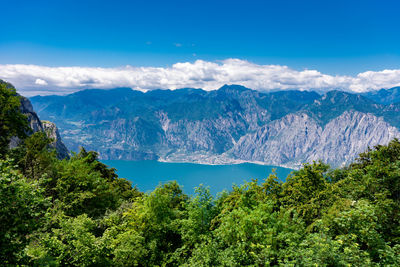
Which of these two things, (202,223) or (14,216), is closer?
(14,216)

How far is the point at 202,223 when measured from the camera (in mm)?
24906

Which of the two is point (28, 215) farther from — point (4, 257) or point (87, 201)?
point (87, 201)

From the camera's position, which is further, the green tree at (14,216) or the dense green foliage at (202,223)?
the dense green foliage at (202,223)

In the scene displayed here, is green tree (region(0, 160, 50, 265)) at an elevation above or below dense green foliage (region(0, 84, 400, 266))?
above

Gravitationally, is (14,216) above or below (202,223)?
above

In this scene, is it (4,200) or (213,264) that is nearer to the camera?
(4,200)

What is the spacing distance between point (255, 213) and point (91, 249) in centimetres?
1240

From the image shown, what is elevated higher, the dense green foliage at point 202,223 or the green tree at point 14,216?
the green tree at point 14,216

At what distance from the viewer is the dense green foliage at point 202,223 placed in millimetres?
12195

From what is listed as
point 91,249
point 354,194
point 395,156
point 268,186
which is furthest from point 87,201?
point 395,156

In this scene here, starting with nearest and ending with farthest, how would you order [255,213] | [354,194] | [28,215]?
1. [28,215]
2. [255,213]
3. [354,194]

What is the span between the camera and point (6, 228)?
11070mm

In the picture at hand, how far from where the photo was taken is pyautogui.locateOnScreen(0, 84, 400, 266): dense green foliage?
480 inches

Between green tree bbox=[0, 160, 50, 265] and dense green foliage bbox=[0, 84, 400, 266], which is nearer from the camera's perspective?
green tree bbox=[0, 160, 50, 265]
